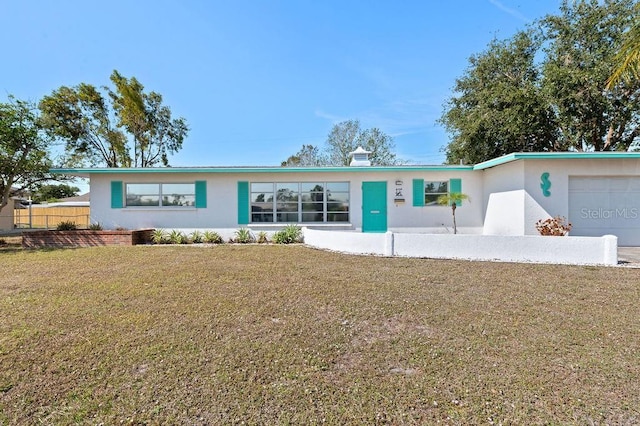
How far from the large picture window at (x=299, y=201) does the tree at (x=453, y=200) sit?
3518 mm

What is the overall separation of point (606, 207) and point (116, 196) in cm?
1638

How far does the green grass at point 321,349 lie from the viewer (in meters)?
2.40

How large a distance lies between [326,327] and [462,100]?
19185mm

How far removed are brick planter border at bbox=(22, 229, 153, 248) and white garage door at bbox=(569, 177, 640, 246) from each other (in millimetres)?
14143

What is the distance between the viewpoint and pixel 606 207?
31.8 feet

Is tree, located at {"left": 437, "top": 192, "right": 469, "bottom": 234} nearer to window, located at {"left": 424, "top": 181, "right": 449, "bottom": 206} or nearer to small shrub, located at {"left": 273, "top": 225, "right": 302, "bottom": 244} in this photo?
window, located at {"left": 424, "top": 181, "right": 449, "bottom": 206}

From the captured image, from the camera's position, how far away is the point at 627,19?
15.1m

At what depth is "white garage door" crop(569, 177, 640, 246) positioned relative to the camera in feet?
31.6

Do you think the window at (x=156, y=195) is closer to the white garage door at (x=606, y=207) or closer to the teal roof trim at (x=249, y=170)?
the teal roof trim at (x=249, y=170)

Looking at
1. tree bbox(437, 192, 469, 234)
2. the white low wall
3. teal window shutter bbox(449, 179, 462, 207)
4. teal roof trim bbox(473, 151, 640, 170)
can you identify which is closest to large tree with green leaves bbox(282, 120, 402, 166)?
teal window shutter bbox(449, 179, 462, 207)

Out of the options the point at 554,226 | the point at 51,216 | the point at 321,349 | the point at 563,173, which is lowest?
the point at 321,349

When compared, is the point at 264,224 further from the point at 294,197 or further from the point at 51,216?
the point at 51,216

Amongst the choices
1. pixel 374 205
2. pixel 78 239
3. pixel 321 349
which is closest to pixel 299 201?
pixel 374 205

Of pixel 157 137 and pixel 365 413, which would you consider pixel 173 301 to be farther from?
pixel 157 137
